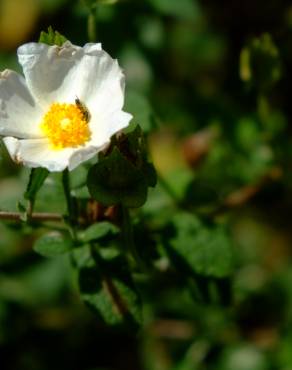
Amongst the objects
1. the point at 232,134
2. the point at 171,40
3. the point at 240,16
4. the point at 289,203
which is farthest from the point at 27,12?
the point at 289,203

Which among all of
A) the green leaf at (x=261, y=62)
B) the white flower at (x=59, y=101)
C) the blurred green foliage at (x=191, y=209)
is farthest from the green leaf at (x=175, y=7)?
the white flower at (x=59, y=101)

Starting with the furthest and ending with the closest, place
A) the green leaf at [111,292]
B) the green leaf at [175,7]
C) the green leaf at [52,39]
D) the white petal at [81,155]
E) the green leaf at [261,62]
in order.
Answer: the green leaf at [175,7]
the green leaf at [261,62]
the green leaf at [111,292]
the green leaf at [52,39]
the white petal at [81,155]

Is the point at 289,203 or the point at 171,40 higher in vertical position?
the point at 171,40

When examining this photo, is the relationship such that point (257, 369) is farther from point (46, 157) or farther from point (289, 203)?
point (46, 157)

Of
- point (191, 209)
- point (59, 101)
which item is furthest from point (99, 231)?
point (191, 209)

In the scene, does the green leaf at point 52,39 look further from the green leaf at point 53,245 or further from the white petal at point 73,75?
the green leaf at point 53,245

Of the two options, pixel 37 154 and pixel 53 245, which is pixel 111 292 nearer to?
pixel 53 245

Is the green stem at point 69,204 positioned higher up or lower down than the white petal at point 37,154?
lower down

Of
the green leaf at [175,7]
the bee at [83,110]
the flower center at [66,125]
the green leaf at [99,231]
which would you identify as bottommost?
the green leaf at [99,231]
